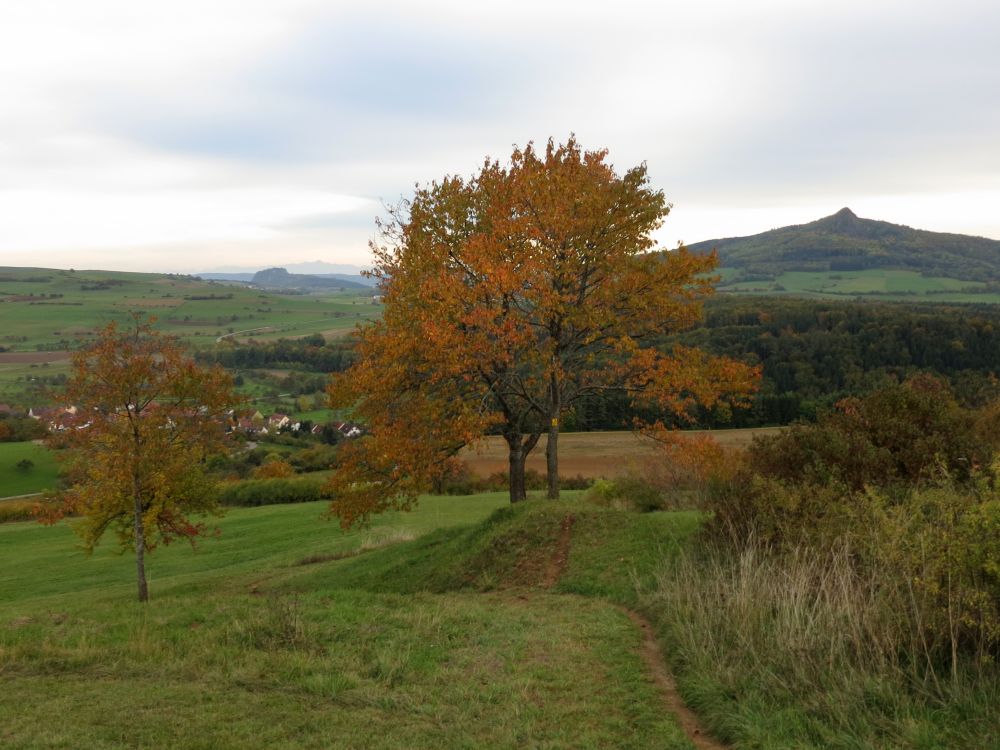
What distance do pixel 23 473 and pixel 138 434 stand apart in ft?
187

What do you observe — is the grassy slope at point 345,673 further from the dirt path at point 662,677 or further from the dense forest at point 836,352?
the dense forest at point 836,352

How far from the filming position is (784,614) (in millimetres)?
7977

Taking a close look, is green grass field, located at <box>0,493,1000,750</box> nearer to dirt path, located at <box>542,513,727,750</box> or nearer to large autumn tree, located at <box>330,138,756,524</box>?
dirt path, located at <box>542,513,727,750</box>

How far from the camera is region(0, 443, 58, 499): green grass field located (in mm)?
58875

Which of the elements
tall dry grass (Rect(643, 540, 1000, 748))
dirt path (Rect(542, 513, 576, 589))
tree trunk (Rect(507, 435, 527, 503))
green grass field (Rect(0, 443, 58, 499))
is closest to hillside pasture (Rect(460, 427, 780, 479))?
tree trunk (Rect(507, 435, 527, 503))

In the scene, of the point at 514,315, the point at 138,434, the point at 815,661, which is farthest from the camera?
the point at 138,434

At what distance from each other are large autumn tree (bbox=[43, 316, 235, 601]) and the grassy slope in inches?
209

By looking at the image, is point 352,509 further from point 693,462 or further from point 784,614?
point 784,614

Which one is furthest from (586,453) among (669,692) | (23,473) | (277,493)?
(23,473)

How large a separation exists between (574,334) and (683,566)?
302 inches

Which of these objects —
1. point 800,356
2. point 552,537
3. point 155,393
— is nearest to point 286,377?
point 800,356

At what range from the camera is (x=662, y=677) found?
26.1 ft

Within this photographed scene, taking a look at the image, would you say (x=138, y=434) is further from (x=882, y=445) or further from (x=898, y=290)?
(x=898, y=290)

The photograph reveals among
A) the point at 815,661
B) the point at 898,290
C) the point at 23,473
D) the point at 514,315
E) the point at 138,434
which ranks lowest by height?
the point at 23,473
